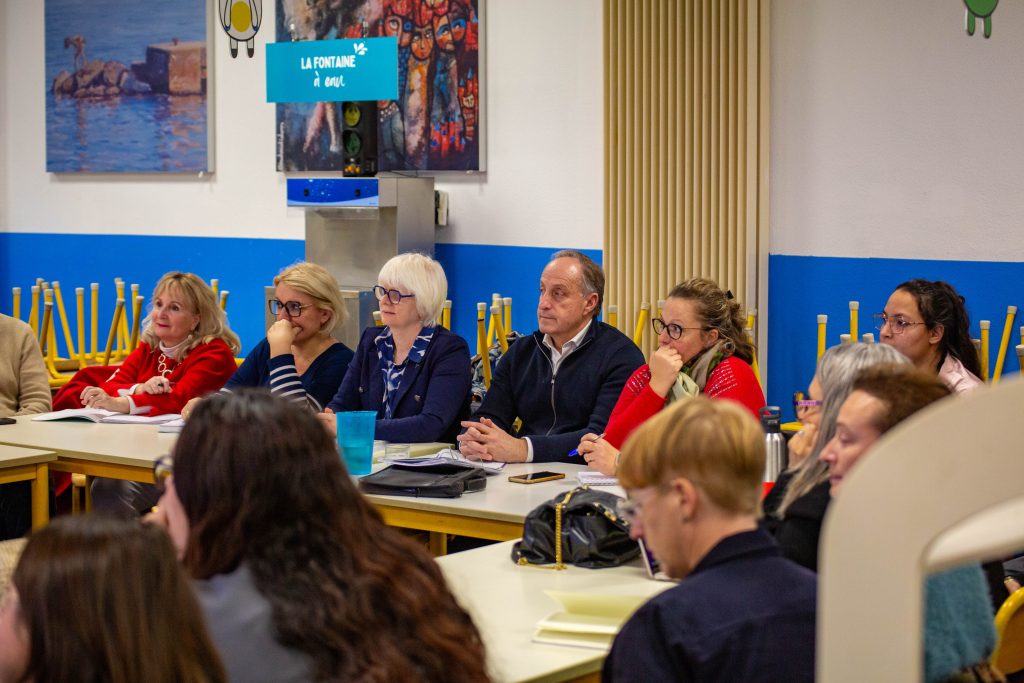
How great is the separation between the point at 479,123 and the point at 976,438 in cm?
673

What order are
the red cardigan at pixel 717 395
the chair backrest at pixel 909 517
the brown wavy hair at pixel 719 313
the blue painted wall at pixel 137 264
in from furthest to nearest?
the blue painted wall at pixel 137 264 → the brown wavy hair at pixel 719 313 → the red cardigan at pixel 717 395 → the chair backrest at pixel 909 517

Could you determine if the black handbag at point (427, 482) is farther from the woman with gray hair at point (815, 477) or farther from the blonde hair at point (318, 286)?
the blonde hair at point (318, 286)

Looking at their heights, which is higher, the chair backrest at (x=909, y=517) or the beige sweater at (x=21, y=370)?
the chair backrest at (x=909, y=517)

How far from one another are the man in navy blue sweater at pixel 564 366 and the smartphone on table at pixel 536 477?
59 cm

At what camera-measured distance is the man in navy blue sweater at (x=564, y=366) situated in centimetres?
442

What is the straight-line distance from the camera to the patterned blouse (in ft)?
15.0

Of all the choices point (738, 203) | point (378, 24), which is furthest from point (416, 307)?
point (378, 24)

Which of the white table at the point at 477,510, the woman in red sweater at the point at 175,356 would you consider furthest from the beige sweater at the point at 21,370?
the white table at the point at 477,510

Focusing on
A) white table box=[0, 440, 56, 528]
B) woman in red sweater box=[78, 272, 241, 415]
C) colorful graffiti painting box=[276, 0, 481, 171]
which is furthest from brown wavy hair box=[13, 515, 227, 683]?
Answer: colorful graffiti painting box=[276, 0, 481, 171]

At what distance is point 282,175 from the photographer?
27.0ft

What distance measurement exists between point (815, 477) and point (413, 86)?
5.55m

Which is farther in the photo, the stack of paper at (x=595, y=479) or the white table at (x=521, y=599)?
the stack of paper at (x=595, y=479)

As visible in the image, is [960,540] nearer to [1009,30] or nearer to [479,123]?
[1009,30]

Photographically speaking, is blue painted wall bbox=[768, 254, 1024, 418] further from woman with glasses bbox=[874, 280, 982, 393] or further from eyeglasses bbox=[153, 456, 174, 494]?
eyeglasses bbox=[153, 456, 174, 494]
